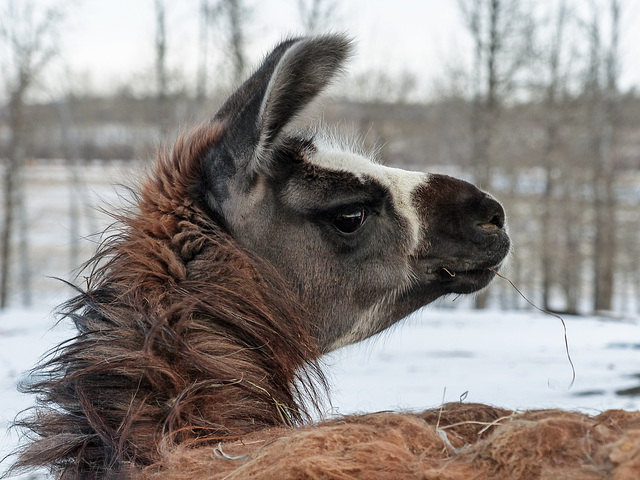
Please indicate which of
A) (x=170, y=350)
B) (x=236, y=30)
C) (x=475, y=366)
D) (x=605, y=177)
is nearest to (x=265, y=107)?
(x=170, y=350)

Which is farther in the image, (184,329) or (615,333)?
(615,333)

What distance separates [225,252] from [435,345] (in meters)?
5.47

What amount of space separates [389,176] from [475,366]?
3380 mm

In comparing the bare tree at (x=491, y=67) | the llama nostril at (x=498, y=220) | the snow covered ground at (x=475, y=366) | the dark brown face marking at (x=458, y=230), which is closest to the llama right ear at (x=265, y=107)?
the dark brown face marking at (x=458, y=230)

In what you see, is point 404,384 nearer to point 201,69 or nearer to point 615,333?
point 615,333

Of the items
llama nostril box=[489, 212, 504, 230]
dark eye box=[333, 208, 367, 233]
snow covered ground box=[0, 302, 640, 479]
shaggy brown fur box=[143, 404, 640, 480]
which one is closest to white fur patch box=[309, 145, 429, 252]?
dark eye box=[333, 208, 367, 233]

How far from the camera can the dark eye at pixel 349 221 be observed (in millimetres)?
2641

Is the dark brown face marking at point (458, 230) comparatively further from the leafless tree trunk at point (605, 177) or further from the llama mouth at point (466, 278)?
the leafless tree trunk at point (605, 177)

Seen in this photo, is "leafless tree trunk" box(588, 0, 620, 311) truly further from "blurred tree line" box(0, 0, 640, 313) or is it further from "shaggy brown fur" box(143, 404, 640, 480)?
"shaggy brown fur" box(143, 404, 640, 480)

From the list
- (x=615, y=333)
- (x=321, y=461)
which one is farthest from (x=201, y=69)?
(x=321, y=461)

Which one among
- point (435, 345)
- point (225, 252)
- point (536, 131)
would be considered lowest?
point (435, 345)

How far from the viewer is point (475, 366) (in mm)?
5648

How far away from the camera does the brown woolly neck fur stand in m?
1.82

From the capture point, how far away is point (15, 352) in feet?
23.5
